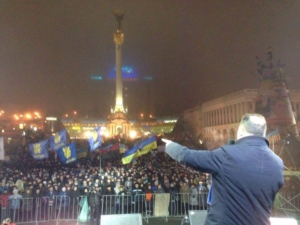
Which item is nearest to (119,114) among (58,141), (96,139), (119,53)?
(119,53)

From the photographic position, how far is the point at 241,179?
2.25 m

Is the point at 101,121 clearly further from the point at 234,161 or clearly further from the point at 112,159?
the point at 234,161

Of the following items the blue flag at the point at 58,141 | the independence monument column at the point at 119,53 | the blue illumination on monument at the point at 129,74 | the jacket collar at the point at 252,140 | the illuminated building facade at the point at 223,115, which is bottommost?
the jacket collar at the point at 252,140

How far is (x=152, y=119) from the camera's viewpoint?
113m

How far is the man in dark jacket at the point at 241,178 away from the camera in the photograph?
2230 millimetres

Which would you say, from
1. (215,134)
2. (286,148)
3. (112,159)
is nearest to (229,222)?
(286,148)

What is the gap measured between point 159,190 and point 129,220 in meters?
7.53

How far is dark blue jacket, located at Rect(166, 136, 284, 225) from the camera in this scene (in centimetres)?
223

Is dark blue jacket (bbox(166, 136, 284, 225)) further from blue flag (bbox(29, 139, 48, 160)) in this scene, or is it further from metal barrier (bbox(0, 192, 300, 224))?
blue flag (bbox(29, 139, 48, 160))

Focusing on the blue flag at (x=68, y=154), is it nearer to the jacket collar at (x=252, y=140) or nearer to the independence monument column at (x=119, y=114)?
the jacket collar at (x=252, y=140)

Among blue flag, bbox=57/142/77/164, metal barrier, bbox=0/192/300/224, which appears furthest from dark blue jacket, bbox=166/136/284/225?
blue flag, bbox=57/142/77/164

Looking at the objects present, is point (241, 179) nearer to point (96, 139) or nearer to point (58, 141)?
point (96, 139)

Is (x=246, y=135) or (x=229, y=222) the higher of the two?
(x=246, y=135)

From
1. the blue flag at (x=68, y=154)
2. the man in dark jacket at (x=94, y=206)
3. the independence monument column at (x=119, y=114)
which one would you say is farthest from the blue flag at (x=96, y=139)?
the independence monument column at (x=119, y=114)
